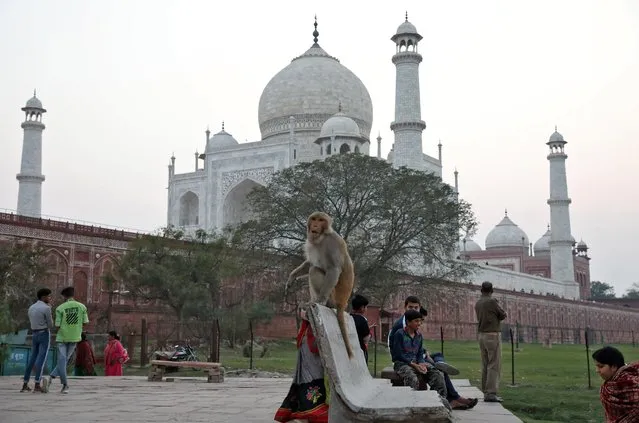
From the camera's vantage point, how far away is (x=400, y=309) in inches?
1140

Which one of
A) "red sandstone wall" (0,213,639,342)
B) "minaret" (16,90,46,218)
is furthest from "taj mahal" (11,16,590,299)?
"red sandstone wall" (0,213,639,342)

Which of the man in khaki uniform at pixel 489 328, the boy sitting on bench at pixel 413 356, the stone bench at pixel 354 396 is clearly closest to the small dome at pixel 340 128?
the man in khaki uniform at pixel 489 328

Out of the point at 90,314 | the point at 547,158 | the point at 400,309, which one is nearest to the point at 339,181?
the point at 90,314

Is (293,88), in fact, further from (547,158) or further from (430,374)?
(430,374)

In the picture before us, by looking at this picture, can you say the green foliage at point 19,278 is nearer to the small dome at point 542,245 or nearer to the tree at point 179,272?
the tree at point 179,272

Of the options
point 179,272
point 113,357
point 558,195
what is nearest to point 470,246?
point 558,195

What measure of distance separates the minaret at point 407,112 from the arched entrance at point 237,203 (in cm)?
791

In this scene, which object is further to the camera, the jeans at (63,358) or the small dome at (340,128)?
the small dome at (340,128)

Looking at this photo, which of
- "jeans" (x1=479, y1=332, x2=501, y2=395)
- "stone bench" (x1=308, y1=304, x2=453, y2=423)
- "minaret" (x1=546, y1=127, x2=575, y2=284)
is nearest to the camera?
"stone bench" (x1=308, y1=304, x2=453, y2=423)

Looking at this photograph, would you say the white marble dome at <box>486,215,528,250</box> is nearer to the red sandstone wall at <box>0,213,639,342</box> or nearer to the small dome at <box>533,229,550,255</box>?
the small dome at <box>533,229,550,255</box>

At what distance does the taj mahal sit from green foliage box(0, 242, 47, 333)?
1313 centimetres

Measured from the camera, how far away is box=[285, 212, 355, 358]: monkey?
4.03 m

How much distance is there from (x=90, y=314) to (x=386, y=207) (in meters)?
8.38

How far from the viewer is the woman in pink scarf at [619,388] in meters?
2.98
